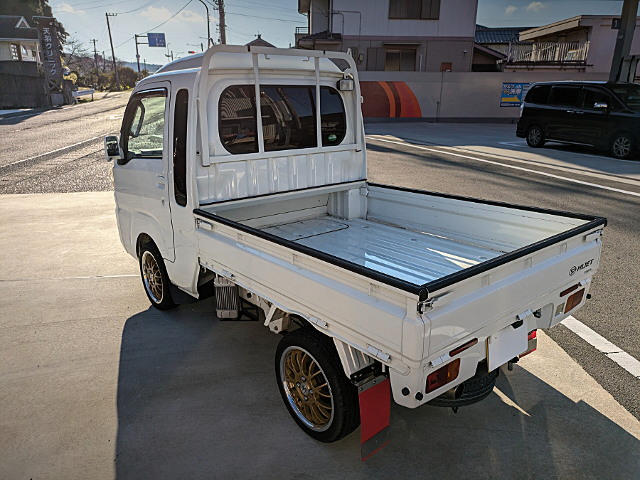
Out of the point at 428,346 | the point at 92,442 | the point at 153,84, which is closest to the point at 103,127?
the point at 153,84

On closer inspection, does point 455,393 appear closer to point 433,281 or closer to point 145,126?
point 433,281

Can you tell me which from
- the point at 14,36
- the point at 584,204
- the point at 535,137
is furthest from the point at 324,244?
the point at 14,36

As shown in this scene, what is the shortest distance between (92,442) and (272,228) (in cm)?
236

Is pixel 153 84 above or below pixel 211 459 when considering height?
above

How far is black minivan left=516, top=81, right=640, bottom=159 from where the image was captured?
13.4m

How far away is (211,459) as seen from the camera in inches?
119

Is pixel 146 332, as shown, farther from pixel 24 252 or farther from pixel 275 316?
pixel 24 252

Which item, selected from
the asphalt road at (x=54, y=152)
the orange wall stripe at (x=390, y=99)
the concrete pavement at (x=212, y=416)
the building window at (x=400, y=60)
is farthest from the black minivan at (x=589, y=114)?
the building window at (x=400, y=60)

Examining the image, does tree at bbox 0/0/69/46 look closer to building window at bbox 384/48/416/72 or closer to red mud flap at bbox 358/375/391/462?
building window at bbox 384/48/416/72

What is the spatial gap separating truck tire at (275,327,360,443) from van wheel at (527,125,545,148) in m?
15.3

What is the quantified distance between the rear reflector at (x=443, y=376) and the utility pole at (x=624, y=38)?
1869cm

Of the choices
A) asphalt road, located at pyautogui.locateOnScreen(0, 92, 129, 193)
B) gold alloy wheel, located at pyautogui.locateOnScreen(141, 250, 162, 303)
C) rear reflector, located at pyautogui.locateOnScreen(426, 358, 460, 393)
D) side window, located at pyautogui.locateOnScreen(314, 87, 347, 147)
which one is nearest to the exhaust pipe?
rear reflector, located at pyautogui.locateOnScreen(426, 358, 460, 393)

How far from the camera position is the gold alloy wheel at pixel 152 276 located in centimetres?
485

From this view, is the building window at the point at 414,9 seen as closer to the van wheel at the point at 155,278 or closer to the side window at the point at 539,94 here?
the side window at the point at 539,94
